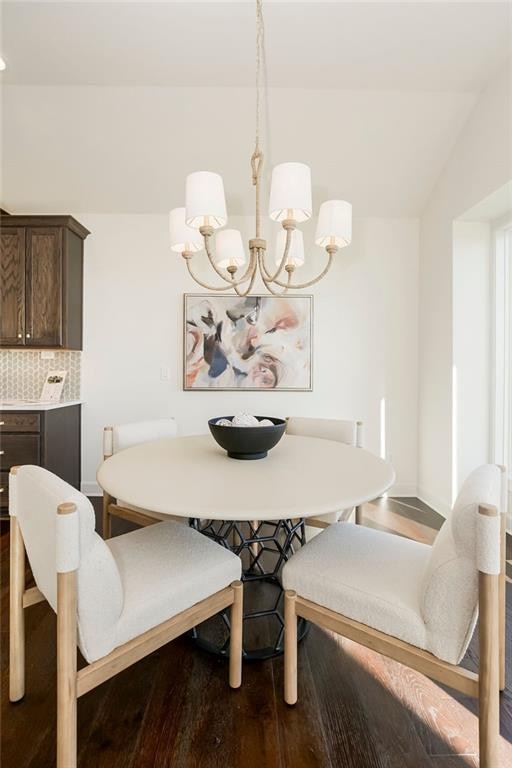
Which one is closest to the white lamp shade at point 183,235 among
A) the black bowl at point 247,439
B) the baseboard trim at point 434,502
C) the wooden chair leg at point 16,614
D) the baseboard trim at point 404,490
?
the black bowl at point 247,439

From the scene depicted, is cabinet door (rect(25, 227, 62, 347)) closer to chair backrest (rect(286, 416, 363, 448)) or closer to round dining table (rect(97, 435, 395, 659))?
round dining table (rect(97, 435, 395, 659))

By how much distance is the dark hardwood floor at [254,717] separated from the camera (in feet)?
3.44

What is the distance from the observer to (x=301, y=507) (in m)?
1.02

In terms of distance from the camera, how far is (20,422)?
2664 mm

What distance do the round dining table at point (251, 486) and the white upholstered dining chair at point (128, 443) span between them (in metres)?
0.25

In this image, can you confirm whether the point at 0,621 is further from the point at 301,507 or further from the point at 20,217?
the point at 20,217

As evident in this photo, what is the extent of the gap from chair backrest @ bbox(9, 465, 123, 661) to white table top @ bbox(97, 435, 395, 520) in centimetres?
17

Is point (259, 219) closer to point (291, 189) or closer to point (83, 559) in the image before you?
point (291, 189)

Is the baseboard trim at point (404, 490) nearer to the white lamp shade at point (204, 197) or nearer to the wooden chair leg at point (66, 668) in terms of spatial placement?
the white lamp shade at point (204, 197)

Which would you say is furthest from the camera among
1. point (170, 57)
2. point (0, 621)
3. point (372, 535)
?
A: point (170, 57)

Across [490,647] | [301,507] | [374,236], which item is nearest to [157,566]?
[301,507]

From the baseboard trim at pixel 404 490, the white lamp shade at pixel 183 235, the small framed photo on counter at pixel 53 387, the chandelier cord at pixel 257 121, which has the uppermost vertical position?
the chandelier cord at pixel 257 121

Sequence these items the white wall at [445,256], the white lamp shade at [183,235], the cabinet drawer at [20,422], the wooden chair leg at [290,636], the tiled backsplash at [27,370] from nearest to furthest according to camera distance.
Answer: the wooden chair leg at [290,636], the white lamp shade at [183,235], the white wall at [445,256], the cabinet drawer at [20,422], the tiled backsplash at [27,370]

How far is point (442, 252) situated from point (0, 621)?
3.49 meters
